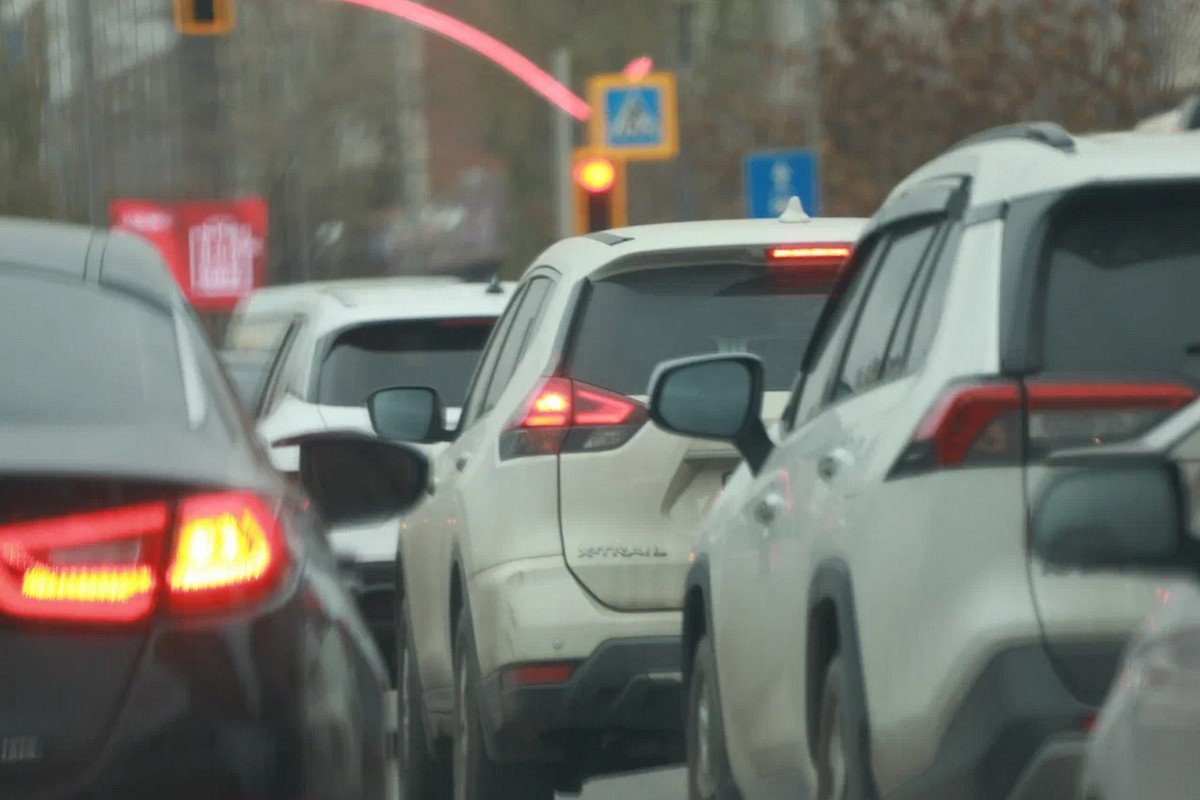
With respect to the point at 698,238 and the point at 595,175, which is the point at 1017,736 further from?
the point at 595,175

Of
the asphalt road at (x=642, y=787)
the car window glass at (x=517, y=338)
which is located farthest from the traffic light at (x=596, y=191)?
the car window glass at (x=517, y=338)

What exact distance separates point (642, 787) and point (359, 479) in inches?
214

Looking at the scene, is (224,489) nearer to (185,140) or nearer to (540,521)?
(540,521)

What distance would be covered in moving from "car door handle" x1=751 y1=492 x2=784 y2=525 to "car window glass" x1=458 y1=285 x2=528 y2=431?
10.5 feet

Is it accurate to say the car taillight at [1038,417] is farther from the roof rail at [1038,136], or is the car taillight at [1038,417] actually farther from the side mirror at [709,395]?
the side mirror at [709,395]

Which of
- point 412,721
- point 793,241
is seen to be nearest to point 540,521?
point 793,241

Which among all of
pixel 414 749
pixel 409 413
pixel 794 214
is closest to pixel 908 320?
pixel 794 214

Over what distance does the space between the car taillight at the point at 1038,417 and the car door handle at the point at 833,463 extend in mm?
579

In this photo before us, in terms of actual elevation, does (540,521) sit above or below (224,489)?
below

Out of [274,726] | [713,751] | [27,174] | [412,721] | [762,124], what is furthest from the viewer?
[27,174]

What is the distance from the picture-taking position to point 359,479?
5.14 meters

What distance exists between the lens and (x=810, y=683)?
5266mm

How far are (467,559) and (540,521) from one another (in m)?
0.38

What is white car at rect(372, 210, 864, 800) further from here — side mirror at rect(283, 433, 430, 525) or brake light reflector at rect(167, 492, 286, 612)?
brake light reflector at rect(167, 492, 286, 612)
